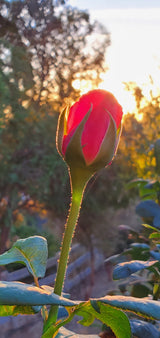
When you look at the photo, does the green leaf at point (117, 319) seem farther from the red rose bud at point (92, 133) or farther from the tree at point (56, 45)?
the tree at point (56, 45)

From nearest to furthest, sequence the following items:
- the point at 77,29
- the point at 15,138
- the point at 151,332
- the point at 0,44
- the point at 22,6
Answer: the point at 151,332, the point at 22,6, the point at 0,44, the point at 77,29, the point at 15,138

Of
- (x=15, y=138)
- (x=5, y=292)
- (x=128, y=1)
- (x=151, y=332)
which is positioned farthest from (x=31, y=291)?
(x=15, y=138)

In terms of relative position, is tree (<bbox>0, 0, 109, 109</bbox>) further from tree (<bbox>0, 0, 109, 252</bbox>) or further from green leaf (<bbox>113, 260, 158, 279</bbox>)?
green leaf (<bbox>113, 260, 158, 279</bbox>)

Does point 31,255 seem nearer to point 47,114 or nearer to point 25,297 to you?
point 25,297

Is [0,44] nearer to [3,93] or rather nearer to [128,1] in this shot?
[128,1]

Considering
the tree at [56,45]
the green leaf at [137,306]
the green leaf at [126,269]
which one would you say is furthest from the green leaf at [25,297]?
the tree at [56,45]

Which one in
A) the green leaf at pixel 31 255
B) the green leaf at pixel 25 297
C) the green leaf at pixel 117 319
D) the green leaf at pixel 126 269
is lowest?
the green leaf at pixel 117 319
